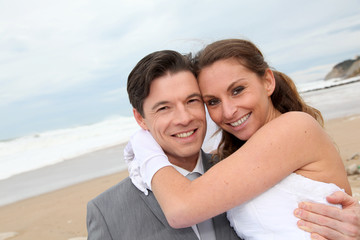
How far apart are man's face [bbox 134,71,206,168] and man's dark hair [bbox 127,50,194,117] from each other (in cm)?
4

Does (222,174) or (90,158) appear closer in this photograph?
(222,174)

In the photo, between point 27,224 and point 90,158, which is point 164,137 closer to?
point 27,224

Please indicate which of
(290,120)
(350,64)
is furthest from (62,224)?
(350,64)

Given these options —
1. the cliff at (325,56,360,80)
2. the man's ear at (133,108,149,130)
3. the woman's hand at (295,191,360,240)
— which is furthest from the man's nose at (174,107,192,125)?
the cliff at (325,56,360,80)

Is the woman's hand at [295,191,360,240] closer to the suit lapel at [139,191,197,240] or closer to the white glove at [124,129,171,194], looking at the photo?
the suit lapel at [139,191,197,240]

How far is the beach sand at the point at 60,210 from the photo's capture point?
591 cm

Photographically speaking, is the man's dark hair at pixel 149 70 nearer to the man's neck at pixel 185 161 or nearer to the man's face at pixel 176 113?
the man's face at pixel 176 113

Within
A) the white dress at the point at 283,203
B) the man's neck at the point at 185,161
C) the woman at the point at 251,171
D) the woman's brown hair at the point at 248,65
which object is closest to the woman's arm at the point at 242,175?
the woman at the point at 251,171

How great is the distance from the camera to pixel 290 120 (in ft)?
7.11

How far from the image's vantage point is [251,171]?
2.01m

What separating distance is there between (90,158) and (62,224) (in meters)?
6.23

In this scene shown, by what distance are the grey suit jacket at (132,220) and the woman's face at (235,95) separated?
74 cm

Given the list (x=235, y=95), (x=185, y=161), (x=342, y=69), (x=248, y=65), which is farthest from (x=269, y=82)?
(x=342, y=69)

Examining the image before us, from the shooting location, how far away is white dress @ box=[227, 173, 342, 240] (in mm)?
2129
